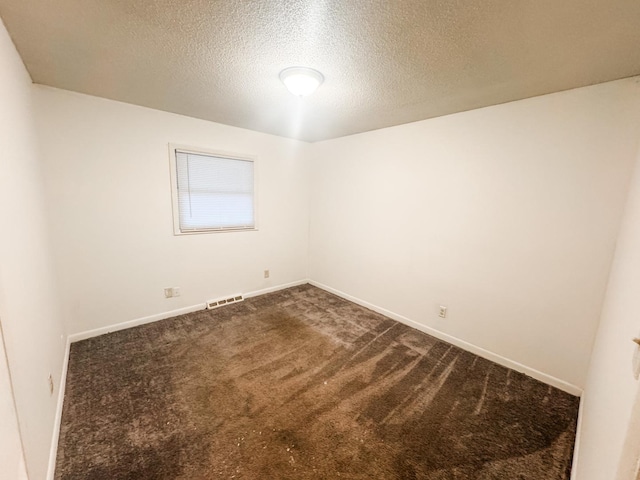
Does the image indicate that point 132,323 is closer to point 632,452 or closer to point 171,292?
point 171,292

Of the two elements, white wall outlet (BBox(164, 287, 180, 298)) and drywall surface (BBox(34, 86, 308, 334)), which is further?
white wall outlet (BBox(164, 287, 180, 298))

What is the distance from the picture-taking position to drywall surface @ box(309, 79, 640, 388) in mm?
1839

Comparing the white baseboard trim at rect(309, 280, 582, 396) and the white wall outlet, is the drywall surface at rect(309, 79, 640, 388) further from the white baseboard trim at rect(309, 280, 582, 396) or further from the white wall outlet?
the white wall outlet

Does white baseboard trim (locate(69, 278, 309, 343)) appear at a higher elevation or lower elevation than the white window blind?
lower

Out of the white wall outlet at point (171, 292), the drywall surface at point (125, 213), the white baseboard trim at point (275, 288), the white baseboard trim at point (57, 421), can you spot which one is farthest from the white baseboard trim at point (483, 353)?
the white baseboard trim at point (57, 421)

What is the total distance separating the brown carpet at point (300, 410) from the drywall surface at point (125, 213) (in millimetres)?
468

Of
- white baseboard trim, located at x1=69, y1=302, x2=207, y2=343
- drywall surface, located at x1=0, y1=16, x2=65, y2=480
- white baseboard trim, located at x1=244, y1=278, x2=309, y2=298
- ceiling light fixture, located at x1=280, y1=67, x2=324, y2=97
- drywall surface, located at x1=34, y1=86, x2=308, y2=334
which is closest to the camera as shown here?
drywall surface, located at x1=0, y1=16, x2=65, y2=480

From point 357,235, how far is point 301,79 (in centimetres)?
216

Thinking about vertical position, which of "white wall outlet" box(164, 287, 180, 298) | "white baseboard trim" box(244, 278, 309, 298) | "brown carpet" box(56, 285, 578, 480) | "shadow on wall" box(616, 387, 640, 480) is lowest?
"brown carpet" box(56, 285, 578, 480)

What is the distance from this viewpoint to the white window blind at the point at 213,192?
302 centimetres

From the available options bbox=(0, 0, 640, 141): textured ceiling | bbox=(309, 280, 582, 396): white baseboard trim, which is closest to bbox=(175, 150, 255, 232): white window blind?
bbox=(0, 0, 640, 141): textured ceiling

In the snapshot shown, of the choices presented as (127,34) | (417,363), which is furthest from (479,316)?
(127,34)

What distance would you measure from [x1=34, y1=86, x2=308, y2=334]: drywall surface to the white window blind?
0.13 m

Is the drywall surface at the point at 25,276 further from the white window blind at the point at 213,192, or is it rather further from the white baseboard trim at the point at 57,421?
the white window blind at the point at 213,192
